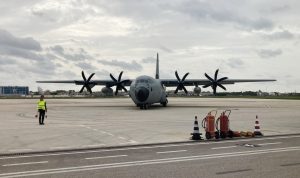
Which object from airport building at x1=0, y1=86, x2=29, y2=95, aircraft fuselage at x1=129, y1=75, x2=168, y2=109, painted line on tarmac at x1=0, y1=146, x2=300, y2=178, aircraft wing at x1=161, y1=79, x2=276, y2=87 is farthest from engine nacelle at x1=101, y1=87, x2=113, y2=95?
airport building at x1=0, y1=86, x2=29, y2=95

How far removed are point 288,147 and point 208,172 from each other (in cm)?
573

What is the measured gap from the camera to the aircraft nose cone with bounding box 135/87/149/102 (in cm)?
3906

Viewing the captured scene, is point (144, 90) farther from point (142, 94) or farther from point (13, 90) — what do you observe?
point (13, 90)

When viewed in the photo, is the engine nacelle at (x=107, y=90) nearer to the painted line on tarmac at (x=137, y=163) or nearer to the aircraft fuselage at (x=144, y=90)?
the aircraft fuselage at (x=144, y=90)

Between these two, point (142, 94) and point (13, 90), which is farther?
point (13, 90)

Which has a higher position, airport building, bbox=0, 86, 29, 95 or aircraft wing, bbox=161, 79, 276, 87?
airport building, bbox=0, 86, 29, 95

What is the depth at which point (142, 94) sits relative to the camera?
3928 cm

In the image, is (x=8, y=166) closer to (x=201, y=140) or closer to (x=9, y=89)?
(x=201, y=140)

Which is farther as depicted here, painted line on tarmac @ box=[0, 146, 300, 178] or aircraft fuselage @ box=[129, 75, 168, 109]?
aircraft fuselage @ box=[129, 75, 168, 109]

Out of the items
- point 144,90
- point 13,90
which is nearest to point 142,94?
point 144,90

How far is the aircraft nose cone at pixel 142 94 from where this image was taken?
39062 millimetres

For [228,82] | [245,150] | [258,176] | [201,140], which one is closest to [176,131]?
[201,140]

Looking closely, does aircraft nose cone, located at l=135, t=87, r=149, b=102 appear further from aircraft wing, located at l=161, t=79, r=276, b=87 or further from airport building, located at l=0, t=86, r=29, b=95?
airport building, located at l=0, t=86, r=29, b=95

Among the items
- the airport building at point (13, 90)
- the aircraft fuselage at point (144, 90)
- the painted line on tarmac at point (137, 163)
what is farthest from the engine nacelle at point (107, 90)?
the airport building at point (13, 90)
